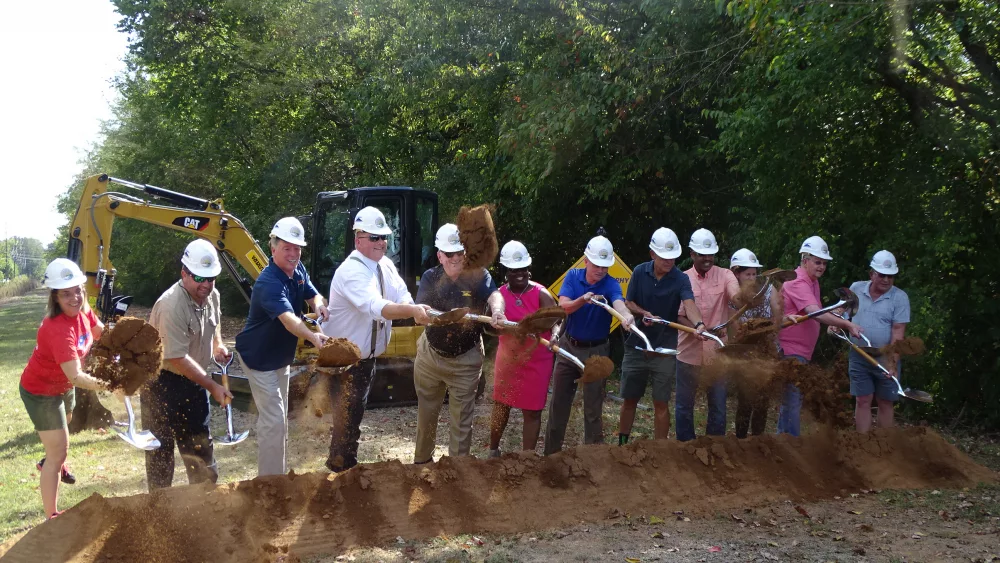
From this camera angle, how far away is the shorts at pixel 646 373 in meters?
7.31

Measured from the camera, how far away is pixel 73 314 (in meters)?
5.32

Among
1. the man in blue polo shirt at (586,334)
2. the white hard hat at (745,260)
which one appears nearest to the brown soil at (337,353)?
the man in blue polo shirt at (586,334)

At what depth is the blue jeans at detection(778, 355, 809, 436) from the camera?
7.71m

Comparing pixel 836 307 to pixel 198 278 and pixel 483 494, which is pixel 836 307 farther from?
pixel 198 278

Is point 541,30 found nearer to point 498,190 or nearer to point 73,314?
point 498,190

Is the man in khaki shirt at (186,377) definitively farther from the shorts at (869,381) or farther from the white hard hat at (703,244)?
the shorts at (869,381)

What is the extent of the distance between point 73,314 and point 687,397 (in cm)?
487

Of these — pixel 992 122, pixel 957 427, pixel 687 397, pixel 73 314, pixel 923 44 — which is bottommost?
pixel 957 427

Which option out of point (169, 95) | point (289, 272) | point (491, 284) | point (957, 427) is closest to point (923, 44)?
point (957, 427)

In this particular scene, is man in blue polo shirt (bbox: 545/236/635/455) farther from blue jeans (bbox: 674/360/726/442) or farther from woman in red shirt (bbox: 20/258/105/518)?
woman in red shirt (bbox: 20/258/105/518)

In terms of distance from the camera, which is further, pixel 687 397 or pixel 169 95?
pixel 169 95

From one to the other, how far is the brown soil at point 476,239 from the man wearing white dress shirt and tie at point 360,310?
637 mm

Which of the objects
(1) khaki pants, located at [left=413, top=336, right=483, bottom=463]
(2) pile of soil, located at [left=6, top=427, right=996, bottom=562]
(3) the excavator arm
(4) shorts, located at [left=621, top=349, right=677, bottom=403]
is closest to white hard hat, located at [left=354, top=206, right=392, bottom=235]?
(1) khaki pants, located at [left=413, top=336, right=483, bottom=463]

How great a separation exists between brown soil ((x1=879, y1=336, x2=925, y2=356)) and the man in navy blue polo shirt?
6.35ft
